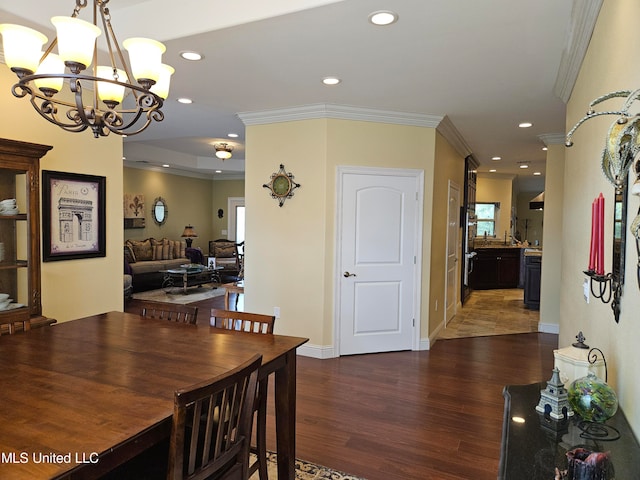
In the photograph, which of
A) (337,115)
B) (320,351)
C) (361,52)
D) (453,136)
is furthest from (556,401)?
(453,136)

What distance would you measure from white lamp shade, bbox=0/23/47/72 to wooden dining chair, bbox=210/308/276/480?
5.14 ft

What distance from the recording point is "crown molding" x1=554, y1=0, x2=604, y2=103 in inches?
82.0

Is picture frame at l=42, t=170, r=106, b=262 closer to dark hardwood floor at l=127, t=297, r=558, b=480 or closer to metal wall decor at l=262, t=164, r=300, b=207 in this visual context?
metal wall decor at l=262, t=164, r=300, b=207

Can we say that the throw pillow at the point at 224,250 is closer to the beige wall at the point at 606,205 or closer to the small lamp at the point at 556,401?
the beige wall at the point at 606,205

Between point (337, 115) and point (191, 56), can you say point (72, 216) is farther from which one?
point (337, 115)

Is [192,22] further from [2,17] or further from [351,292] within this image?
[351,292]

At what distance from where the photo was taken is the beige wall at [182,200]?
9.47 meters

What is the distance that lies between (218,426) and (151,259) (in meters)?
8.30

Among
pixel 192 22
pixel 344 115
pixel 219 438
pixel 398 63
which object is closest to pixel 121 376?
pixel 219 438

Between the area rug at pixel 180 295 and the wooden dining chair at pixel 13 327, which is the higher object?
the wooden dining chair at pixel 13 327

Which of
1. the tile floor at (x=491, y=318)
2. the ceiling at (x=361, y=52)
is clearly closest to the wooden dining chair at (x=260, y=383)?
the ceiling at (x=361, y=52)

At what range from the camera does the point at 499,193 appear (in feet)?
32.5

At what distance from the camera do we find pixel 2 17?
248 centimetres

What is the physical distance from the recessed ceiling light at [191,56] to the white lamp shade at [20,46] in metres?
1.21
